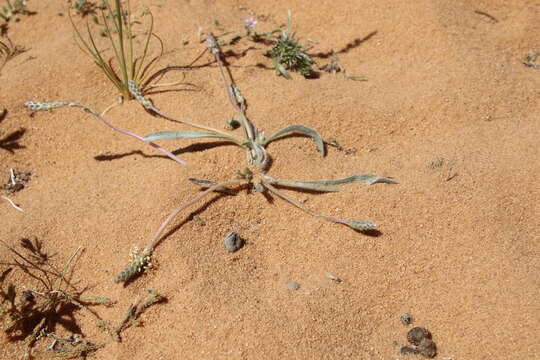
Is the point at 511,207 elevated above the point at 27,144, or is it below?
below

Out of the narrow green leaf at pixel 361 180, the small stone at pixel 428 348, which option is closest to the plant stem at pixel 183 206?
the narrow green leaf at pixel 361 180

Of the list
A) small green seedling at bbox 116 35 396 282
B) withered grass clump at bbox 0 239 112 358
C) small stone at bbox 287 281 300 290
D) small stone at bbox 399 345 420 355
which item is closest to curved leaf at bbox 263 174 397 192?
small green seedling at bbox 116 35 396 282

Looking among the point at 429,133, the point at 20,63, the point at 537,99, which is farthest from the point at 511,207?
the point at 20,63

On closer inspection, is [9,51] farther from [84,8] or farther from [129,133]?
[129,133]

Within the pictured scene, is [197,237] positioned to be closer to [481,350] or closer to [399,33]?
[481,350]

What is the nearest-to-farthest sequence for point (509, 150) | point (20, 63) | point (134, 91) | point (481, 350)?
point (481, 350) → point (509, 150) → point (134, 91) → point (20, 63)

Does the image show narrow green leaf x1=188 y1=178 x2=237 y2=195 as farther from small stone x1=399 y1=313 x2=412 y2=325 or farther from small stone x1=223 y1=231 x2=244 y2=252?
small stone x1=399 y1=313 x2=412 y2=325
